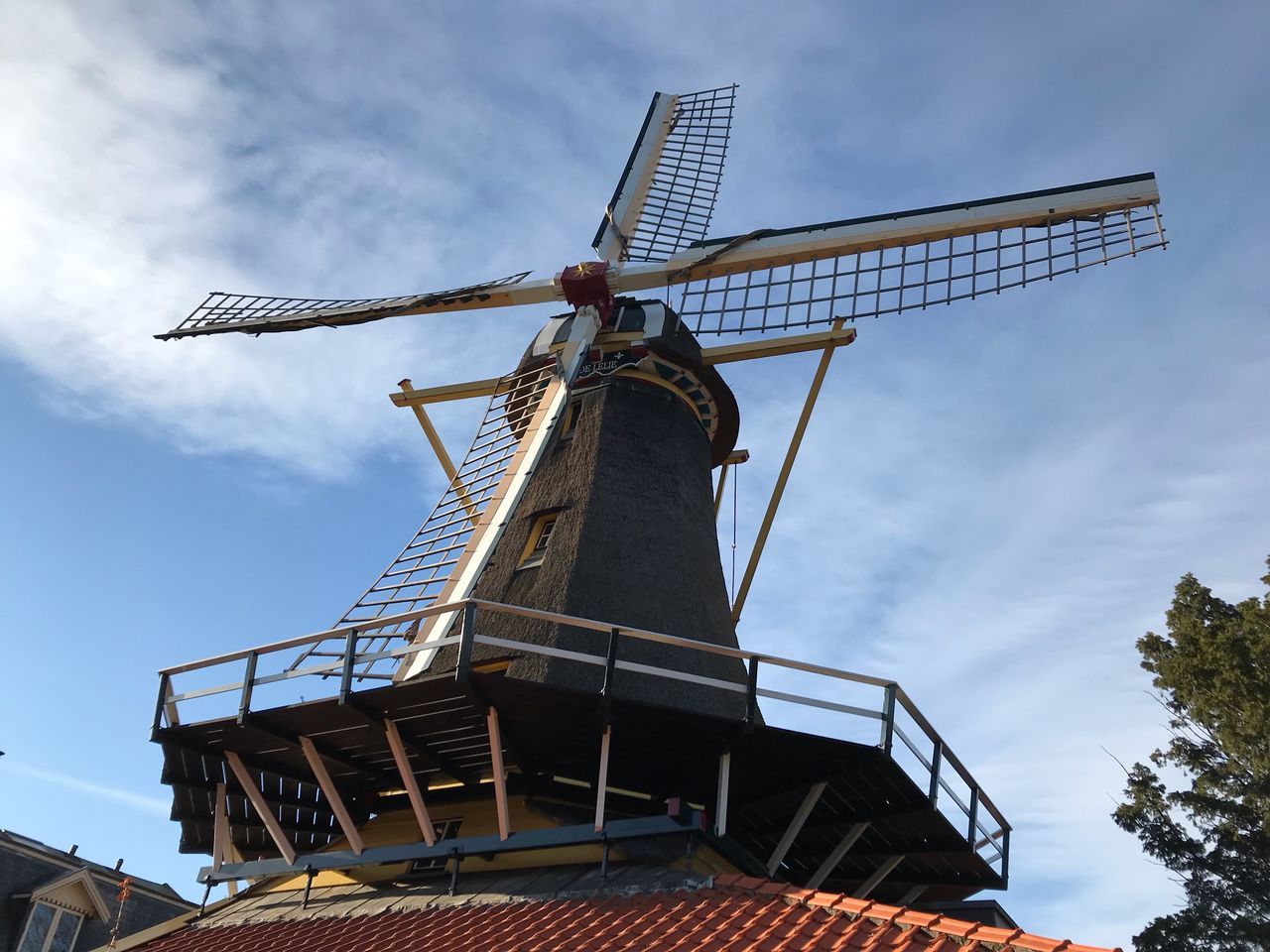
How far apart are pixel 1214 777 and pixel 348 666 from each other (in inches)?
514

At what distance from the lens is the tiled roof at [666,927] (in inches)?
296

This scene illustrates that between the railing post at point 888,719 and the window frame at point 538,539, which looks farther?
the window frame at point 538,539

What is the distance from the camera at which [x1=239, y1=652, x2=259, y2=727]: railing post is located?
10188 mm

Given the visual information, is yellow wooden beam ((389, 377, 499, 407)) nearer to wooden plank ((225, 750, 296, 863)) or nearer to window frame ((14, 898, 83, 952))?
wooden plank ((225, 750, 296, 863))

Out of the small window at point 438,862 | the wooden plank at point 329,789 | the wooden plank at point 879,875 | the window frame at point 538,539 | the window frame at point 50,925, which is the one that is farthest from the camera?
the window frame at point 50,925

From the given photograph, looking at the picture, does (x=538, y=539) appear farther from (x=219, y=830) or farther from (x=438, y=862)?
(x=219, y=830)

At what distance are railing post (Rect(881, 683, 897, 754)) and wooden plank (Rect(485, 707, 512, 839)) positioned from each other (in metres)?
3.07

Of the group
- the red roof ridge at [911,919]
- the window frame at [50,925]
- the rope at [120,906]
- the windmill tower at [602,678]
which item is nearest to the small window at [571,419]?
the windmill tower at [602,678]

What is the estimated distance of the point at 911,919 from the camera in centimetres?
770

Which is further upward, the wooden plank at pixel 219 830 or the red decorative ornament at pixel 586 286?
the red decorative ornament at pixel 586 286

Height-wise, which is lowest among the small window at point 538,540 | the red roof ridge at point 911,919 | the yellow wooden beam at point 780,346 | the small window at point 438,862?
the red roof ridge at point 911,919

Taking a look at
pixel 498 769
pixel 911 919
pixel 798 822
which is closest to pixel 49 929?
pixel 498 769

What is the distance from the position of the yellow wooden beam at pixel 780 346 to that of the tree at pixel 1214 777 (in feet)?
26.1

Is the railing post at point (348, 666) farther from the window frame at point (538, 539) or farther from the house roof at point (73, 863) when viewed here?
the house roof at point (73, 863)
